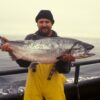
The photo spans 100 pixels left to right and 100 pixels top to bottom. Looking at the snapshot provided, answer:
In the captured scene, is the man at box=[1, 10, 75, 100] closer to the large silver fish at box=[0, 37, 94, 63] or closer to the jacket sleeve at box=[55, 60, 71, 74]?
the jacket sleeve at box=[55, 60, 71, 74]

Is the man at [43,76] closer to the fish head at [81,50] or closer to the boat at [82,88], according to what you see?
the fish head at [81,50]

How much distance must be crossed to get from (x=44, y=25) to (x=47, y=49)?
41cm

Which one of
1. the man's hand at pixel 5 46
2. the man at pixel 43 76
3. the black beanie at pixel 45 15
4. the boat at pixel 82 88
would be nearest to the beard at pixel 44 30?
the man at pixel 43 76

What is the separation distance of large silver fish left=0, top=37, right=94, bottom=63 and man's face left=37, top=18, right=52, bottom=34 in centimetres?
26

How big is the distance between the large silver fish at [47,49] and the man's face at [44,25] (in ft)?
0.86

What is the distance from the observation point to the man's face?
5.82 m

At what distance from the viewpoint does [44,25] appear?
19.1 feet

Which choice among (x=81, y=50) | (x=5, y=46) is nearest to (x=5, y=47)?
(x=5, y=46)

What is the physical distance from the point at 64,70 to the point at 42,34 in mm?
651

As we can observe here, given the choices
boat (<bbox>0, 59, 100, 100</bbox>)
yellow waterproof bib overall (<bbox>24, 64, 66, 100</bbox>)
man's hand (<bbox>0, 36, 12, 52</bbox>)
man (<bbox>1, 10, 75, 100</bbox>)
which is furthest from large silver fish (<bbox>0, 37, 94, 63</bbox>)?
boat (<bbox>0, 59, 100, 100</bbox>)

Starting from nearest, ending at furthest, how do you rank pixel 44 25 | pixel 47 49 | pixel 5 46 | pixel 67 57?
1. pixel 5 46
2. pixel 67 57
3. pixel 47 49
4. pixel 44 25

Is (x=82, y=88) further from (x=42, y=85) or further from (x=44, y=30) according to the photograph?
(x=44, y=30)

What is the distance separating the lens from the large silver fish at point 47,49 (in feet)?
18.4

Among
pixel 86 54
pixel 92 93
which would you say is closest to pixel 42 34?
pixel 86 54
